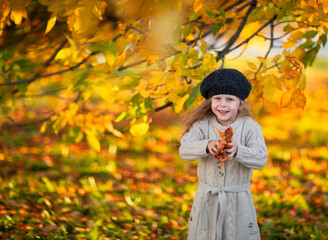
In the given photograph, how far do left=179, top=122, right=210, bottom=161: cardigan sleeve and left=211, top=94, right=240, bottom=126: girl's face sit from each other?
15 centimetres

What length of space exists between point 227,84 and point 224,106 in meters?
0.12

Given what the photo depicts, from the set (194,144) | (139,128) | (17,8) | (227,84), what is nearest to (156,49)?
(139,128)

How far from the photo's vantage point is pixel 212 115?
2016 mm

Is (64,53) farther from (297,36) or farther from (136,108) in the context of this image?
(297,36)

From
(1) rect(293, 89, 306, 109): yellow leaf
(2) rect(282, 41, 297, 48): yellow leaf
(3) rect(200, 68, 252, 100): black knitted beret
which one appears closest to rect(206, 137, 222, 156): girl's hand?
(3) rect(200, 68, 252, 100): black knitted beret

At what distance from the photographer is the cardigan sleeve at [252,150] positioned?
1749mm

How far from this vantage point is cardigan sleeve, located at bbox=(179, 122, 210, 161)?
5.86 ft

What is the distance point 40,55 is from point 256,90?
183 centimetres

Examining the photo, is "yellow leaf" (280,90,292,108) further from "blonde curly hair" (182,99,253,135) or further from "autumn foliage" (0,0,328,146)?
"blonde curly hair" (182,99,253,135)

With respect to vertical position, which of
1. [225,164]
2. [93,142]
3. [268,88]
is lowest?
[225,164]

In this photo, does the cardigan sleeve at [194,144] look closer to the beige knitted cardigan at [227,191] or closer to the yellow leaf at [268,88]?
the beige knitted cardigan at [227,191]

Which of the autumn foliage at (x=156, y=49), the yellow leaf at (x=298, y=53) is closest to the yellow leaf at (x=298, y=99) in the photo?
the autumn foliage at (x=156, y=49)

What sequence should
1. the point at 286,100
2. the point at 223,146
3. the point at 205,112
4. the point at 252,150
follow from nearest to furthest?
the point at 223,146
the point at 252,150
the point at 205,112
the point at 286,100

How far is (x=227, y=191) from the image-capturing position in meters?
1.88
